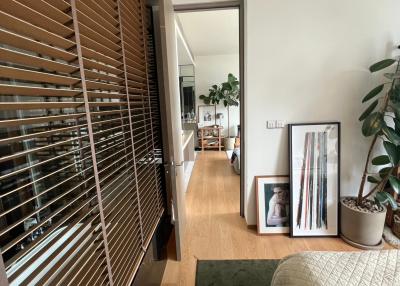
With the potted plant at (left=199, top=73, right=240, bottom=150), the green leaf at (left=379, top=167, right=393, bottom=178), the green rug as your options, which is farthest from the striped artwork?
the potted plant at (left=199, top=73, right=240, bottom=150)

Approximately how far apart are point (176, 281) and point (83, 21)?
199 cm

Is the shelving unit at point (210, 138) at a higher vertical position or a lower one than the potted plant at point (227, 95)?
lower

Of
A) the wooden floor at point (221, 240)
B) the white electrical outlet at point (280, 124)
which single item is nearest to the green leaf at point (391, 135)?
the white electrical outlet at point (280, 124)

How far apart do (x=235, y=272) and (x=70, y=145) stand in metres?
1.76

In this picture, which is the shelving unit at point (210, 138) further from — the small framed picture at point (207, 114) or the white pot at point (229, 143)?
the small framed picture at point (207, 114)

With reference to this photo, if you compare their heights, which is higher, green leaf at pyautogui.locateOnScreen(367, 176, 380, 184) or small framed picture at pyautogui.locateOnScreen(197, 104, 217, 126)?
small framed picture at pyautogui.locateOnScreen(197, 104, 217, 126)

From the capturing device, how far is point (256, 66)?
91.6 inches

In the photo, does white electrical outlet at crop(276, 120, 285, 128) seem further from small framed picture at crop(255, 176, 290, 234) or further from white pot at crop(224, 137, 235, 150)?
white pot at crop(224, 137, 235, 150)

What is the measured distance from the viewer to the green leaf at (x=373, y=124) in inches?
82.7

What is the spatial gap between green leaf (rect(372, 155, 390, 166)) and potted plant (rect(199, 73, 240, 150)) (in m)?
4.21

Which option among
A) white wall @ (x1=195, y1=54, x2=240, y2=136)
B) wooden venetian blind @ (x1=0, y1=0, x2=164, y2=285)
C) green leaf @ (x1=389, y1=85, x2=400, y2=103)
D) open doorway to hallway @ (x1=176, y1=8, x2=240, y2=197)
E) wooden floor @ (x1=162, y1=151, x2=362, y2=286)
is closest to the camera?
wooden venetian blind @ (x1=0, y1=0, x2=164, y2=285)

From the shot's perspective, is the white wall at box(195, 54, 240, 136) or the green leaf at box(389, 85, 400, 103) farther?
the white wall at box(195, 54, 240, 136)

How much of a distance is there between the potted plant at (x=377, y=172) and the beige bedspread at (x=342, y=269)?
3.68 feet

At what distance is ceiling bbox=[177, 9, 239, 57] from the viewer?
360 cm
